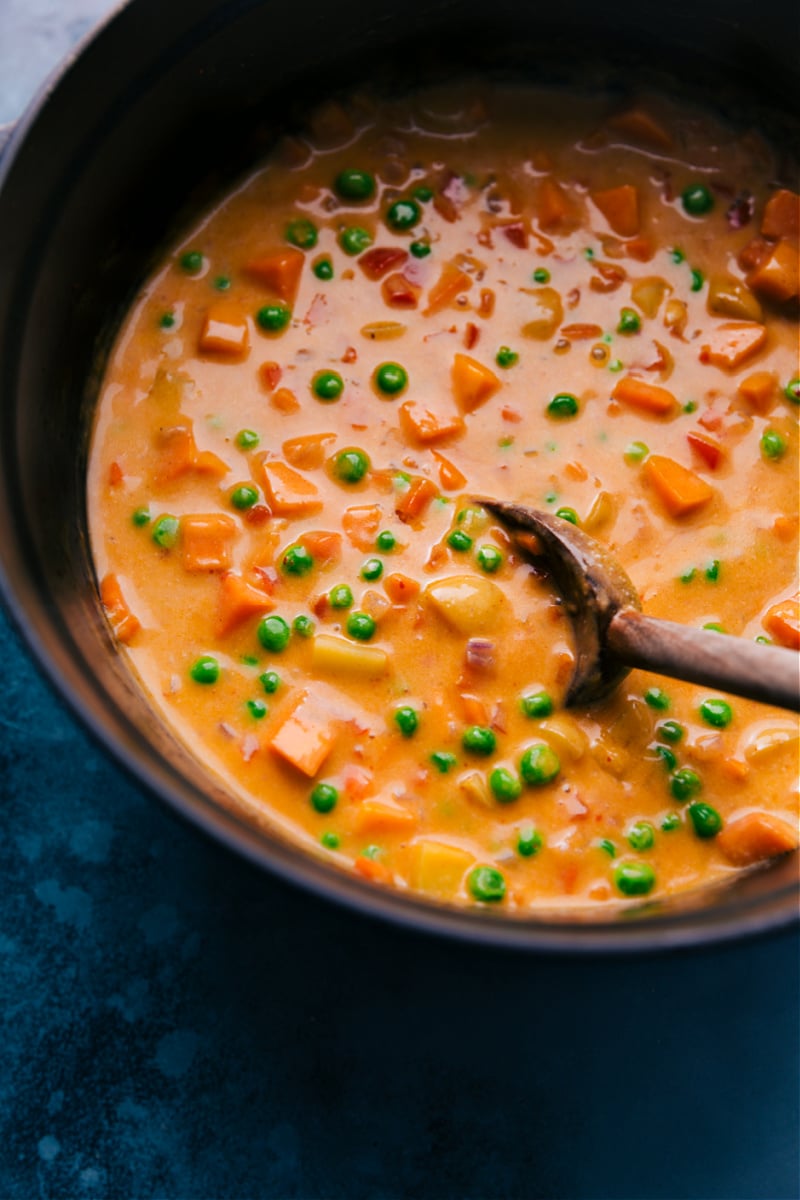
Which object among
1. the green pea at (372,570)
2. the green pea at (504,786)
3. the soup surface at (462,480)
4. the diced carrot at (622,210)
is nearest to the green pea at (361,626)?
the soup surface at (462,480)

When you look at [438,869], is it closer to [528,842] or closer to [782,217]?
[528,842]

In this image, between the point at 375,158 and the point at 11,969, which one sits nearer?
the point at 11,969

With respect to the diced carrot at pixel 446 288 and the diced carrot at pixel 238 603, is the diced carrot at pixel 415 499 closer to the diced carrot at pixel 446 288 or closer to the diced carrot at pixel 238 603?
the diced carrot at pixel 238 603

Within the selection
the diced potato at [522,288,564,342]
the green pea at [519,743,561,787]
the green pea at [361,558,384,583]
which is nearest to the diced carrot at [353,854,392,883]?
the green pea at [519,743,561,787]

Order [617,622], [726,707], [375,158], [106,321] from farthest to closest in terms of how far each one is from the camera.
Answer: [375,158] → [106,321] → [726,707] → [617,622]

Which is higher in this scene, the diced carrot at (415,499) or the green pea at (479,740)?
the diced carrot at (415,499)

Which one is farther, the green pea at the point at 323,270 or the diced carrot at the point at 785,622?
the green pea at the point at 323,270

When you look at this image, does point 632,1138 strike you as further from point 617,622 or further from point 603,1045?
point 617,622

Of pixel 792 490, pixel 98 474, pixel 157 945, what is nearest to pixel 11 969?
pixel 157 945
